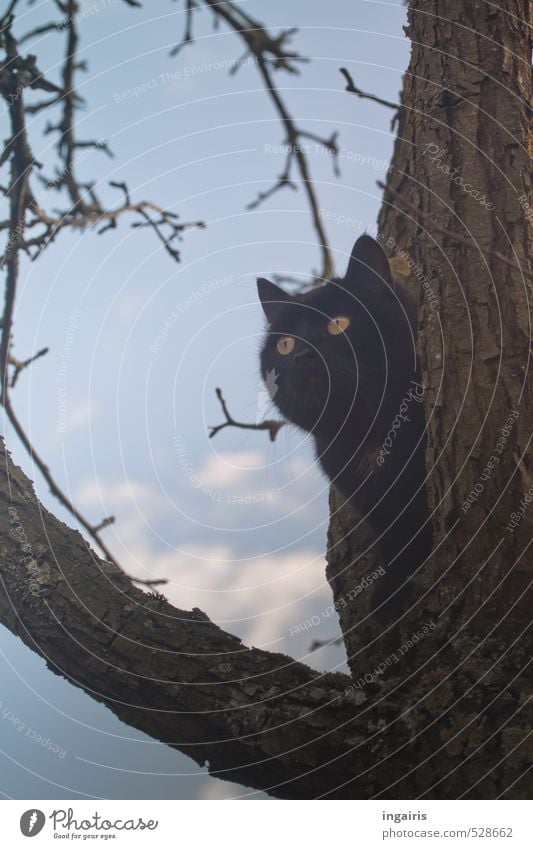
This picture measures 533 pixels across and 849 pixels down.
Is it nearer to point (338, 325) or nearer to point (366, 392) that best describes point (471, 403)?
point (366, 392)

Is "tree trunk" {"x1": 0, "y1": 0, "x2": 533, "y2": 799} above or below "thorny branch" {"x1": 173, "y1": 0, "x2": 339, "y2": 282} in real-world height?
below

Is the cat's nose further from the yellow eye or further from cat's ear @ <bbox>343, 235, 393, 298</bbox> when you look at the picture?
cat's ear @ <bbox>343, 235, 393, 298</bbox>

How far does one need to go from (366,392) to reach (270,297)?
2.58 feet

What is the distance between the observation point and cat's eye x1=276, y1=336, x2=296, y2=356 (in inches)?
124

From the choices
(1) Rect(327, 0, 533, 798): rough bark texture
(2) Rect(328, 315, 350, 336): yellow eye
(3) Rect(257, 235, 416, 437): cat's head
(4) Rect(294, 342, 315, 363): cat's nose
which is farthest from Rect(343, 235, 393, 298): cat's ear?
(1) Rect(327, 0, 533, 798): rough bark texture

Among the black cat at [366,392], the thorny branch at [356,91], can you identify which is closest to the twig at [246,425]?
the black cat at [366,392]

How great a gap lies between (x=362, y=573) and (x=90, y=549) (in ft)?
4.11

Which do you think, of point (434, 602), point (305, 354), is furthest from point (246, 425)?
point (434, 602)

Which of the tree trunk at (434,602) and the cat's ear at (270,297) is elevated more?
the cat's ear at (270,297)

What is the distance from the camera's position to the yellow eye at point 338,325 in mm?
3029

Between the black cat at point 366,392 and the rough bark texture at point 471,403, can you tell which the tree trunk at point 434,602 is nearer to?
the rough bark texture at point 471,403
